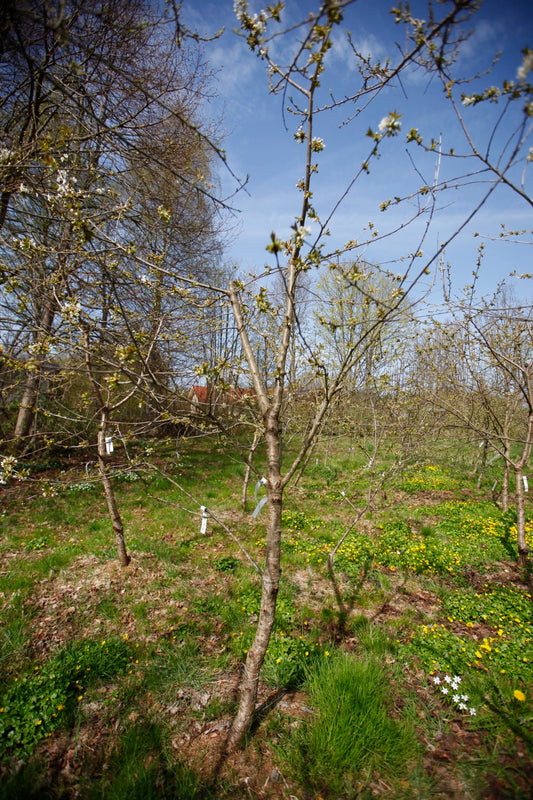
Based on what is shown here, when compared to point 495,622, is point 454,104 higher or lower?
higher

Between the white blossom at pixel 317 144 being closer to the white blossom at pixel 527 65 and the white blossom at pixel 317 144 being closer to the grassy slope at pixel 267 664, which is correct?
the white blossom at pixel 527 65


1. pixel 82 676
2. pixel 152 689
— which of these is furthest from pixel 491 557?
pixel 82 676

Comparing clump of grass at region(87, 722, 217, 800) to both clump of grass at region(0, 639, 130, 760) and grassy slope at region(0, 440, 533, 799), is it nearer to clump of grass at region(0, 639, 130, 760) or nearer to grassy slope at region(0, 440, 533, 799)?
grassy slope at region(0, 440, 533, 799)

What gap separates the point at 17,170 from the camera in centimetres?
272

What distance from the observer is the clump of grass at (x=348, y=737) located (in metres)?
2.01

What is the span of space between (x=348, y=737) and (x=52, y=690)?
2106 mm

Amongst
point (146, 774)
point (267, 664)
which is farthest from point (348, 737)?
point (146, 774)

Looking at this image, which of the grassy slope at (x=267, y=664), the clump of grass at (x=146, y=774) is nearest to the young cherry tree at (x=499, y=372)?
the grassy slope at (x=267, y=664)

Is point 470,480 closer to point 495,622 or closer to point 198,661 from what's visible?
point 495,622

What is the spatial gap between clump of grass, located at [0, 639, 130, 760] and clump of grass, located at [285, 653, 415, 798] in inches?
61.7

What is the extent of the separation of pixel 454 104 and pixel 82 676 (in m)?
4.39

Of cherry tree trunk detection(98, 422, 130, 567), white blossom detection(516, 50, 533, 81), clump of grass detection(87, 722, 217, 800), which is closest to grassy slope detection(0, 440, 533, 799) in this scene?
clump of grass detection(87, 722, 217, 800)

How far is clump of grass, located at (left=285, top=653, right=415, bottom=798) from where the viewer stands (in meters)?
2.01

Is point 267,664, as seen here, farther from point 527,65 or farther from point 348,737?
point 527,65
